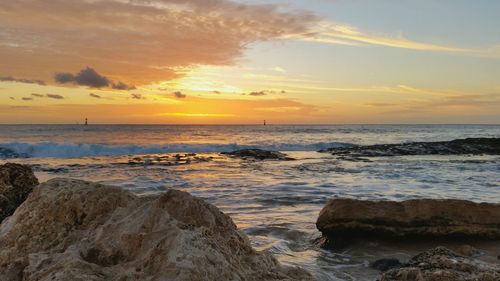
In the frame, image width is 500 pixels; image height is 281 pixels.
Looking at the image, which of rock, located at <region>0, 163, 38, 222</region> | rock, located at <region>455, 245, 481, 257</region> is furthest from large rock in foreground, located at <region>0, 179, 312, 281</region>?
rock, located at <region>455, 245, 481, 257</region>

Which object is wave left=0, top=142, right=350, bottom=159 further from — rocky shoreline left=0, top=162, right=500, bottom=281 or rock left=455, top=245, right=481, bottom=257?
rocky shoreline left=0, top=162, right=500, bottom=281

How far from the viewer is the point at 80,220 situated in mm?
2959

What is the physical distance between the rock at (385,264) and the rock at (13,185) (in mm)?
3924

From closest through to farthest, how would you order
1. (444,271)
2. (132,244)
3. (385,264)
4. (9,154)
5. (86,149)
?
(132,244) < (444,271) < (385,264) < (9,154) < (86,149)

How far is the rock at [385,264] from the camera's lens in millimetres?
5467

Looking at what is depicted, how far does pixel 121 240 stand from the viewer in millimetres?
2584

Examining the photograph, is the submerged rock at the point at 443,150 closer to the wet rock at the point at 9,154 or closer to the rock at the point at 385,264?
the wet rock at the point at 9,154

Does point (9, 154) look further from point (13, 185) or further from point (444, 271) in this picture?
point (444, 271)

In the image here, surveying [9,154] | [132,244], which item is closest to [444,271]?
[132,244]

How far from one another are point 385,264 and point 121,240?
3865mm

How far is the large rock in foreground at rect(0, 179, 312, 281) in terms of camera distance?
233 centimetres

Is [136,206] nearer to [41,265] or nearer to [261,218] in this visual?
[41,265]

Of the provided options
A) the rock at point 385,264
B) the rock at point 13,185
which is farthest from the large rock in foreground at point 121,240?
the rock at point 385,264

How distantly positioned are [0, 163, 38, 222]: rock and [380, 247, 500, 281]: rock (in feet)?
10.9
